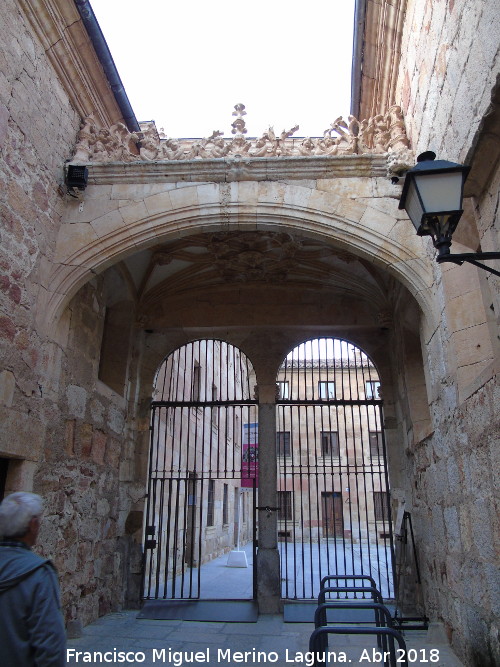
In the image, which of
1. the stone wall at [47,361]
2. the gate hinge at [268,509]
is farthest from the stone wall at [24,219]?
the gate hinge at [268,509]

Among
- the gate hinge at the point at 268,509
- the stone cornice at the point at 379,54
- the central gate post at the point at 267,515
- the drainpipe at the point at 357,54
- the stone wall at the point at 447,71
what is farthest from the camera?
the gate hinge at the point at 268,509

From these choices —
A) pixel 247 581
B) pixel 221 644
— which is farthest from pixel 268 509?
pixel 247 581

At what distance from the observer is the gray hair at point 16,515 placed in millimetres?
1765

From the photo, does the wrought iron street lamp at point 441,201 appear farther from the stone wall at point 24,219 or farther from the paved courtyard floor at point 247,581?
the paved courtyard floor at point 247,581

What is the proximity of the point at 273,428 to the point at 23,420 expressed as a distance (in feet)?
11.4

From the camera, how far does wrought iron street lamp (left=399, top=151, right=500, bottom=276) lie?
237 centimetres

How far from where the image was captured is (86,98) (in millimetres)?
5352

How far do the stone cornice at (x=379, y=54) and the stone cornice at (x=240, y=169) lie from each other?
115 cm

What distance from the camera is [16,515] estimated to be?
1782 millimetres

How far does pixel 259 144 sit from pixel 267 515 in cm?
433

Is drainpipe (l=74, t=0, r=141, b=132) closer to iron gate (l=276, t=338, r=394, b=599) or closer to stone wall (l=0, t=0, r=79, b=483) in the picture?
stone wall (l=0, t=0, r=79, b=483)

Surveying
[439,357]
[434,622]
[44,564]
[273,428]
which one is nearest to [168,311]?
[273,428]

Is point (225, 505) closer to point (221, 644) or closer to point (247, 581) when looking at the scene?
point (247, 581)

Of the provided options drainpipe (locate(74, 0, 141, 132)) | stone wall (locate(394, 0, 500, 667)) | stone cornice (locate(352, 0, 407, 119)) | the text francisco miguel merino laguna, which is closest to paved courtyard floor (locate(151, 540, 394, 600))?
the text francisco miguel merino laguna
